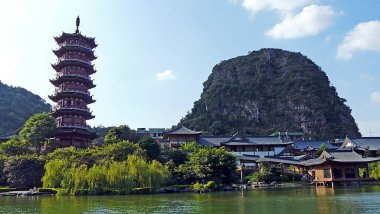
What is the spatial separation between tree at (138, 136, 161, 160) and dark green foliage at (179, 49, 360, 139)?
55.5 meters

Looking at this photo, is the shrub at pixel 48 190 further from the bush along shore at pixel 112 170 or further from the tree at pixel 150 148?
the tree at pixel 150 148

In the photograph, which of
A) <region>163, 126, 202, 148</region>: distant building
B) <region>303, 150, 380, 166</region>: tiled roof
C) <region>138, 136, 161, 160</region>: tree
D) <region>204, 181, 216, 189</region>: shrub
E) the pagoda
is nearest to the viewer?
<region>204, 181, 216, 189</region>: shrub

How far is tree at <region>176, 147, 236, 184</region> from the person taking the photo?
3562cm

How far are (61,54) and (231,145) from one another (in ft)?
93.9

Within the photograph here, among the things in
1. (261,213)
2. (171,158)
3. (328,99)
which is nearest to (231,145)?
(171,158)

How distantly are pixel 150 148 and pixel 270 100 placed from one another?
236ft

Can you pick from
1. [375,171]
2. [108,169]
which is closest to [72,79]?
[108,169]

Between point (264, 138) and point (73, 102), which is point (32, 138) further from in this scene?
point (264, 138)

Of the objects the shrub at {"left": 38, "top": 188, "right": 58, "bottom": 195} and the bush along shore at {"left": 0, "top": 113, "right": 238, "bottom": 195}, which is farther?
the shrub at {"left": 38, "top": 188, "right": 58, "bottom": 195}

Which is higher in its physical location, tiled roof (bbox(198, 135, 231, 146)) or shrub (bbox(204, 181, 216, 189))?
tiled roof (bbox(198, 135, 231, 146))

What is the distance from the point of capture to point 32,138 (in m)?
41.3

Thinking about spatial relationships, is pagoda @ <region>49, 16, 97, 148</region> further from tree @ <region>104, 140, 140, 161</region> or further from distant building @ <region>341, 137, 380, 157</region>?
distant building @ <region>341, 137, 380, 157</region>

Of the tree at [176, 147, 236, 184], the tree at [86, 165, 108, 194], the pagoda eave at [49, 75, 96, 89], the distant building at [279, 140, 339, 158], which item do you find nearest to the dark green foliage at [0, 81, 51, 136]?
→ the pagoda eave at [49, 75, 96, 89]

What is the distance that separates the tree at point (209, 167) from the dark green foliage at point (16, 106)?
55183 mm
